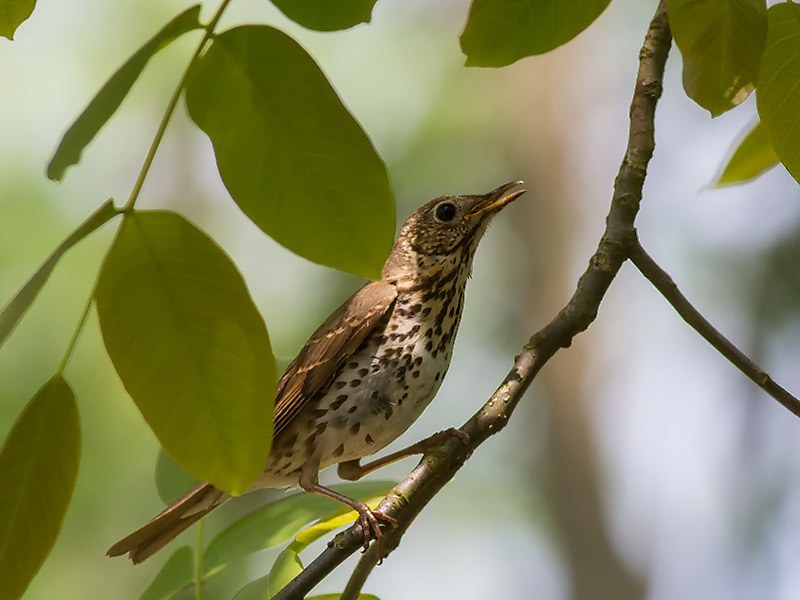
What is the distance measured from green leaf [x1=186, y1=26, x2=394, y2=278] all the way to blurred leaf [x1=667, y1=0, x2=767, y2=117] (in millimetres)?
612

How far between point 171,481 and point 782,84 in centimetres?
170

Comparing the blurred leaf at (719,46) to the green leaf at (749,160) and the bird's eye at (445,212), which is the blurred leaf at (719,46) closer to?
the green leaf at (749,160)

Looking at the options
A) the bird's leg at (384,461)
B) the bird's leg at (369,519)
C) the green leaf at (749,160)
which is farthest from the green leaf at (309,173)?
the bird's leg at (384,461)

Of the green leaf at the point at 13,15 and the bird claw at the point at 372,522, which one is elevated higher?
the green leaf at the point at 13,15

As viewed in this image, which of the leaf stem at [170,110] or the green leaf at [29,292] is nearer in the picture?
the green leaf at [29,292]

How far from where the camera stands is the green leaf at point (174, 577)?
221cm

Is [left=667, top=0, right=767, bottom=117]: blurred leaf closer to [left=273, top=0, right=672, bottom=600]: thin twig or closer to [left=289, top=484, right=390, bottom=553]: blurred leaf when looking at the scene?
[left=273, top=0, right=672, bottom=600]: thin twig

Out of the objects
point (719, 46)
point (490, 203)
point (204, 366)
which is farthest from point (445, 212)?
point (204, 366)

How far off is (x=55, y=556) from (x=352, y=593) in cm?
1041

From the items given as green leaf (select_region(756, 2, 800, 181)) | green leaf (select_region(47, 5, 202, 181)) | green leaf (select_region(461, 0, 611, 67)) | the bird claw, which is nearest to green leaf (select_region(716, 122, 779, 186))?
green leaf (select_region(756, 2, 800, 181))

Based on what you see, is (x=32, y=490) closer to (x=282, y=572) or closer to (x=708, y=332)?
(x=282, y=572)

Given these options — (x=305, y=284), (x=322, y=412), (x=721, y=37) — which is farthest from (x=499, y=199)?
(x=305, y=284)

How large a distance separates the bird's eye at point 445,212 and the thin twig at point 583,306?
5.06 ft

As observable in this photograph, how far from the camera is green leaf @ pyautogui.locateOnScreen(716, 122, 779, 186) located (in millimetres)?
2250
